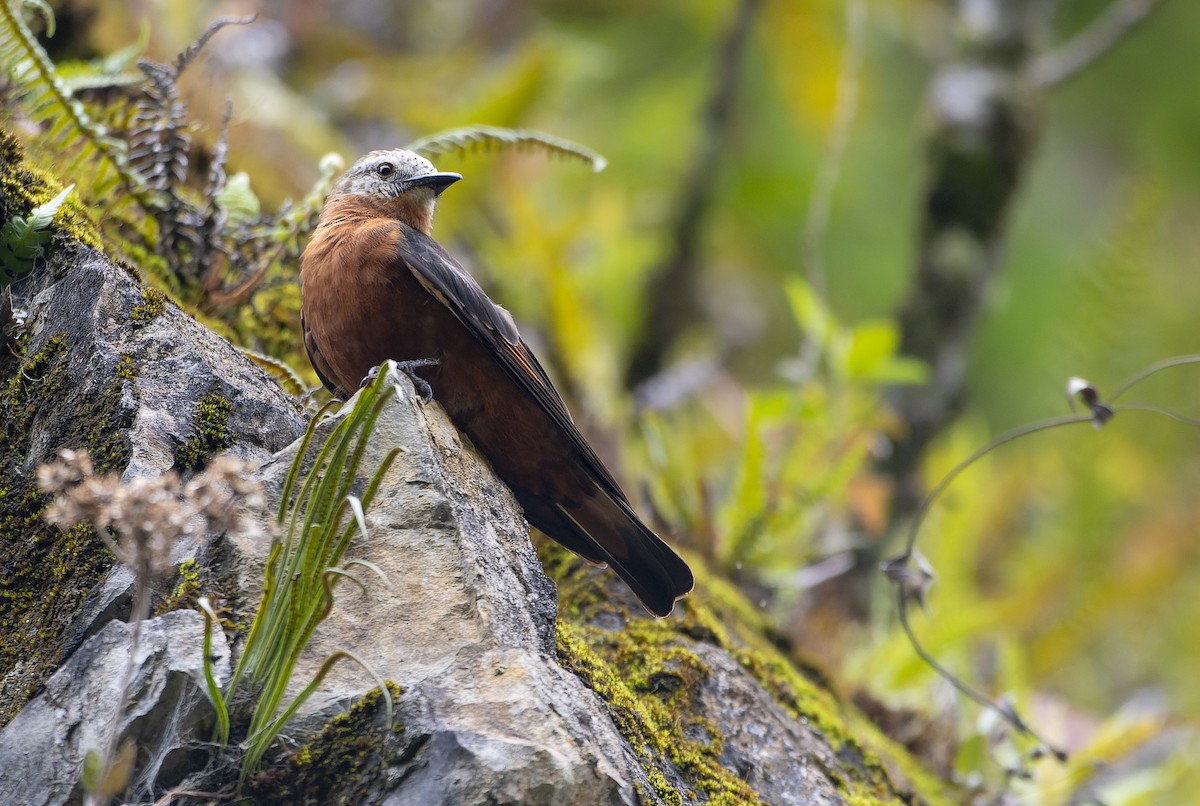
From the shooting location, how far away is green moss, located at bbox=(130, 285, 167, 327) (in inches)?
121

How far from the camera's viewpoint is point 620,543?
3.61m

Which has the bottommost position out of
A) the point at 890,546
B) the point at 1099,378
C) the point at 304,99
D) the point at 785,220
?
the point at 890,546

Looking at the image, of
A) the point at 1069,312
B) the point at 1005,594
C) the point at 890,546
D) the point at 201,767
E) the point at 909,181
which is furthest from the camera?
the point at 909,181

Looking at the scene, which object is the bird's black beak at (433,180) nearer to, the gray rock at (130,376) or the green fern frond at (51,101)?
the green fern frond at (51,101)

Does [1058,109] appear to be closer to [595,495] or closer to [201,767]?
[595,495]

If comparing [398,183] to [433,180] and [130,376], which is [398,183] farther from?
[130,376]

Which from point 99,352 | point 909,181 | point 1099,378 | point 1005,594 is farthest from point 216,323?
point 909,181

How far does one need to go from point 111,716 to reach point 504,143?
2.59 m

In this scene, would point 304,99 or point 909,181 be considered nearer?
point 304,99

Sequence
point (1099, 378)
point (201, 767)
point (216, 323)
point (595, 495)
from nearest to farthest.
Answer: point (201, 767) < point (595, 495) < point (216, 323) < point (1099, 378)

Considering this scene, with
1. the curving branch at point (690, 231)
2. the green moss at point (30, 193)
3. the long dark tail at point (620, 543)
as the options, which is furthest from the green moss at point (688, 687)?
the curving branch at point (690, 231)

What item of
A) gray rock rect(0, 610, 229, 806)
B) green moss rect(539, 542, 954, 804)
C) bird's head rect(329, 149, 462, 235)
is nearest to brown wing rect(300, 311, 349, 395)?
bird's head rect(329, 149, 462, 235)

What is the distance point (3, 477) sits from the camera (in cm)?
289

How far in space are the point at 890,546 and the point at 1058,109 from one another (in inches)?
304
